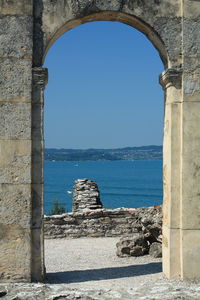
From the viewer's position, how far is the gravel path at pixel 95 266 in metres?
7.52

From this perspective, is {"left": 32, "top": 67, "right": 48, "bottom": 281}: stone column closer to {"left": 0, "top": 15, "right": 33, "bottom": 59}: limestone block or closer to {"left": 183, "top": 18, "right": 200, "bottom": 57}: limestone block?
{"left": 0, "top": 15, "right": 33, "bottom": 59}: limestone block

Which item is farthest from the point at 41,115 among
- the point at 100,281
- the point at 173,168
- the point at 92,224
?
the point at 92,224

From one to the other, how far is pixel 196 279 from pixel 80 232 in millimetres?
5699

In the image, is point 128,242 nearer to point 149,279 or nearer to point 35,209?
point 149,279

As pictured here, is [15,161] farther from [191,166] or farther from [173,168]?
[191,166]

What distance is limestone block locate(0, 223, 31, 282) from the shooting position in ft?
23.3

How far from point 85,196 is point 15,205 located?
289 inches

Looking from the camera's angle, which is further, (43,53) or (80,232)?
(80,232)

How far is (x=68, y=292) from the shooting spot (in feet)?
21.5

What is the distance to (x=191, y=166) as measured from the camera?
7.42 metres

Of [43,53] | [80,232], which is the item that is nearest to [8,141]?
[43,53]

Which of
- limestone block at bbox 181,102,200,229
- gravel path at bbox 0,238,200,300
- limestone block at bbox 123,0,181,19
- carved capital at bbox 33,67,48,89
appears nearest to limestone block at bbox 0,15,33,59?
carved capital at bbox 33,67,48,89

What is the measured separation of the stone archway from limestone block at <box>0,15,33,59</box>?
15 millimetres

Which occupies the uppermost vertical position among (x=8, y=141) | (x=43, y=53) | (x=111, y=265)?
(x=43, y=53)
